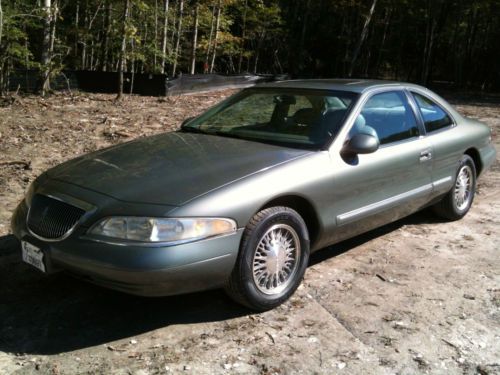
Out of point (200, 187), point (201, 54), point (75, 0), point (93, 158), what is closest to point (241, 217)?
point (200, 187)

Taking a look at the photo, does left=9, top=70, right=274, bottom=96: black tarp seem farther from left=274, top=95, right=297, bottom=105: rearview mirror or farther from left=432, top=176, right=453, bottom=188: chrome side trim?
left=432, top=176, right=453, bottom=188: chrome side trim

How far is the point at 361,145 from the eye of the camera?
3.93 meters

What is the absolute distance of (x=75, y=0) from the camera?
14.6 metres

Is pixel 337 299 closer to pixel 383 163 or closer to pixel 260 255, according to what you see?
pixel 260 255

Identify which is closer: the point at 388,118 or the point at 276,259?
the point at 276,259

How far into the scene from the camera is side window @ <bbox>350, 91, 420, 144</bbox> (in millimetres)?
4309

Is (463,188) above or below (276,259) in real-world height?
above

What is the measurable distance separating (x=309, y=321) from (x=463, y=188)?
9.64 feet

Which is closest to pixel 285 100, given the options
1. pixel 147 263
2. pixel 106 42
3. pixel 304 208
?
pixel 304 208

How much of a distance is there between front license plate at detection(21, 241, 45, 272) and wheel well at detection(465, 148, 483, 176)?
427 cm

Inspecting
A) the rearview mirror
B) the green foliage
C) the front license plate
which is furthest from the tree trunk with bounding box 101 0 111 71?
the front license plate

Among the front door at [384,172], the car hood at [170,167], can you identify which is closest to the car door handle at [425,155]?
the front door at [384,172]

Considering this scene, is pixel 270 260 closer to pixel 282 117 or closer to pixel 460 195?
pixel 282 117

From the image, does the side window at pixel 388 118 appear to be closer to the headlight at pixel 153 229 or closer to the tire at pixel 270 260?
the tire at pixel 270 260
